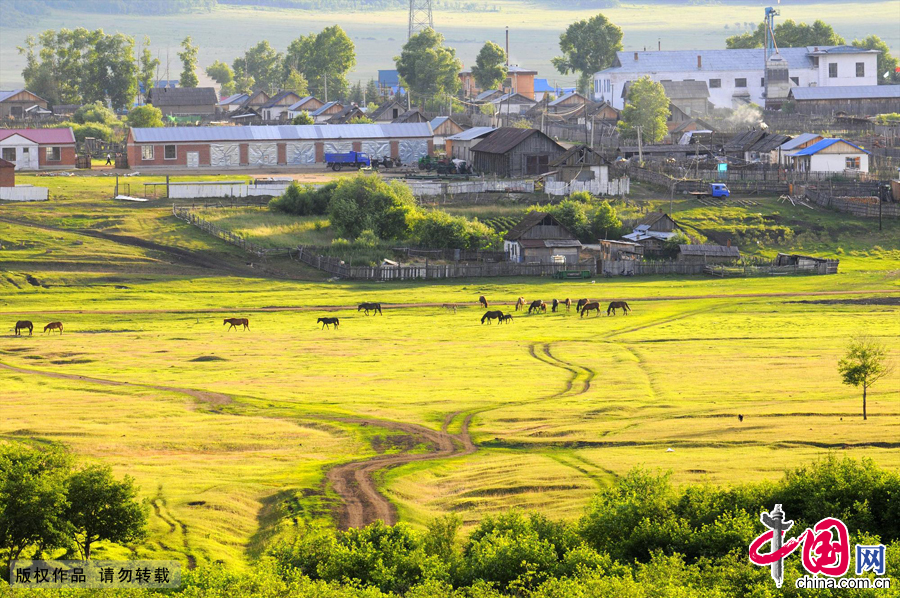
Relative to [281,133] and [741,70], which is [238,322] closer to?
[281,133]

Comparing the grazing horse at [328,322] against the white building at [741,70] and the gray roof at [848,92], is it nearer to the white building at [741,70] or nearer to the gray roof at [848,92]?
the gray roof at [848,92]

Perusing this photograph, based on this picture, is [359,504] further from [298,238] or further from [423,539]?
[298,238]

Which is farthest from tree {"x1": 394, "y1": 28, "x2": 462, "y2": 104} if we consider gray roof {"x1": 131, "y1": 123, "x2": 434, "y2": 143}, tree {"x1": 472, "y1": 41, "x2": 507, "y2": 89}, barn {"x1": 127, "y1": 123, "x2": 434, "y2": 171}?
barn {"x1": 127, "y1": 123, "x2": 434, "y2": 171}

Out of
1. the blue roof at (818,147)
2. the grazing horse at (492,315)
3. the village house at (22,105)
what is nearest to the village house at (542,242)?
the grazing horse at (492,315)

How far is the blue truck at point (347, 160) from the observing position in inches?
4830

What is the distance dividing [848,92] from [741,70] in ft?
64.1

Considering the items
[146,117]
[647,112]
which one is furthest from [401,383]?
[146,117]

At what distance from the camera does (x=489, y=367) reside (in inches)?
2074

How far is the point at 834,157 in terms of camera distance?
109062mm

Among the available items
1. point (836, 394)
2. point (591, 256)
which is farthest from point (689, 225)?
point (836, 394)

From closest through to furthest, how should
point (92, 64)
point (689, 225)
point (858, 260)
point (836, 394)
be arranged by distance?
point (836, 394), point (858, 260), point (689, 225), point (92, 64)

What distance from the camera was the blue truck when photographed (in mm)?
122688

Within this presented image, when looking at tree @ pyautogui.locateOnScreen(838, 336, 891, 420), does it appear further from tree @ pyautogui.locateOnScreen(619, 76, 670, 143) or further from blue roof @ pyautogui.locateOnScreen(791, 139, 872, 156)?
tree @ pyautogui.locateOnScreen(619, 76, 670, 143)

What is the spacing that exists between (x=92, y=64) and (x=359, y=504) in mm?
160154
